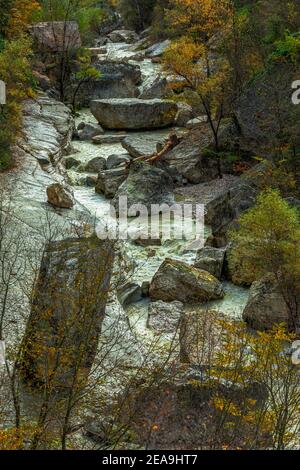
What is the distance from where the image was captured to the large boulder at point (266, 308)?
1859cm

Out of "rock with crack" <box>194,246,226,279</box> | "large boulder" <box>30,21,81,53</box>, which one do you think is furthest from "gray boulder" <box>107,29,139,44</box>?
"rock with crack" <box>194,246,226,279</box>

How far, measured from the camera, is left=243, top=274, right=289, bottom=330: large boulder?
18594mm

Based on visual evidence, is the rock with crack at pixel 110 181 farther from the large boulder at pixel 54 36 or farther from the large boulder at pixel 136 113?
the large boulder at pixel 54 36

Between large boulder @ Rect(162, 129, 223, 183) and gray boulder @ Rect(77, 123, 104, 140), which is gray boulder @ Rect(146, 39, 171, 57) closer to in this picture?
gray boulder @ Rect(77, 123, 104, 140)

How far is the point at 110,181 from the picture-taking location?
95.4ft

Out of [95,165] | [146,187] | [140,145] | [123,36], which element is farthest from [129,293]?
[123,36]

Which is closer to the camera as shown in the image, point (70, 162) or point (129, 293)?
point (129, 293)

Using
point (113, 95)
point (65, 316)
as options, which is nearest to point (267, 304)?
point (65, 316)

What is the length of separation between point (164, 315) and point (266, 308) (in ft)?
9.61

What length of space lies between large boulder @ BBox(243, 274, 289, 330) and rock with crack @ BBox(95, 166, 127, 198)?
11221mm

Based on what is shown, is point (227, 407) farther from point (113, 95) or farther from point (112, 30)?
point (112, 30)

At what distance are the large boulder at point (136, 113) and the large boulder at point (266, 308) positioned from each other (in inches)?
803

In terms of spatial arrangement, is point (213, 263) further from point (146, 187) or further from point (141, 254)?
point (146, 187)

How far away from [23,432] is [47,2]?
3957 cm
